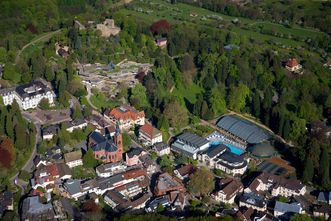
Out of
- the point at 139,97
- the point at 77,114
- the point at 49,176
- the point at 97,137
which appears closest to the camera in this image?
the point at 49,176

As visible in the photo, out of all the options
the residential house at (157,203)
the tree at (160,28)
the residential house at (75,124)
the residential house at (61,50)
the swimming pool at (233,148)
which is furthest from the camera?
the tree at (160,28)

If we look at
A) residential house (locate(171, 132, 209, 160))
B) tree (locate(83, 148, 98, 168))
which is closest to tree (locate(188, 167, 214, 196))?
residential house (locate(171, 132, 209, 160))

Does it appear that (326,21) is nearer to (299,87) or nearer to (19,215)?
(299,87)

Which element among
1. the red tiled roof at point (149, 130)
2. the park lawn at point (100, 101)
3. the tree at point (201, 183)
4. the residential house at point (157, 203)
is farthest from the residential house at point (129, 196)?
the park lawn at point (100, 101)

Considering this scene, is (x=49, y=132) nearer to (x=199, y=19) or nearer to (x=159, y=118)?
(x=159, y=118)

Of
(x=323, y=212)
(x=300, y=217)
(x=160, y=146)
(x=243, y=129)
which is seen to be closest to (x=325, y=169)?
(x=323, y=212)

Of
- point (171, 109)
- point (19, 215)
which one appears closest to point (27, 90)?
point (171, 109)

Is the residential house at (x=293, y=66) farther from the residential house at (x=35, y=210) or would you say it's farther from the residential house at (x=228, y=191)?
the residential house at (x=35, y=210)
